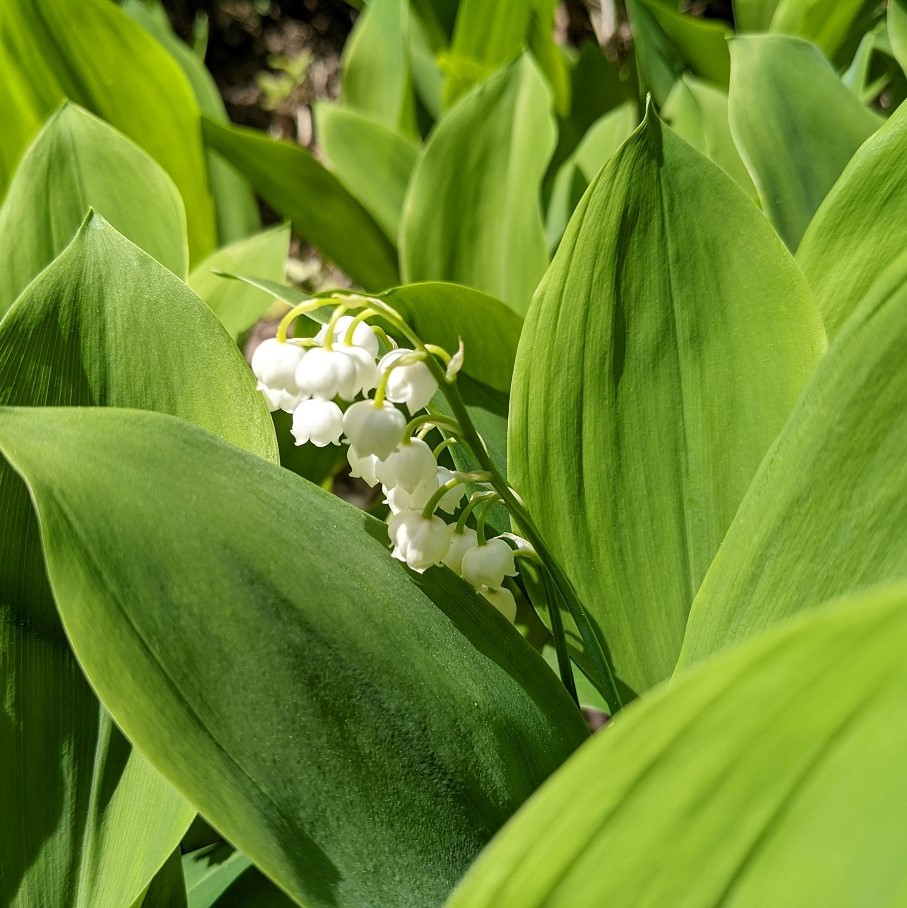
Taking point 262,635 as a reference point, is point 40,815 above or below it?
below

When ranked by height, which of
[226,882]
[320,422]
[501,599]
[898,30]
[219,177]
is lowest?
[226,882]

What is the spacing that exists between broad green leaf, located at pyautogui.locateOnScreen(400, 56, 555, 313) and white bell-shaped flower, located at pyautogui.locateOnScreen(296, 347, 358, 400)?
0.58m

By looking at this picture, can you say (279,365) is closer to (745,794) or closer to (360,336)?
(360,336)

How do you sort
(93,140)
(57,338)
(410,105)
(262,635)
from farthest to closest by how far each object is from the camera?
(410,105) < (93,140) < (57,338) < (262,635)

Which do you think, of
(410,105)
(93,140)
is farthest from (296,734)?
(410,105)

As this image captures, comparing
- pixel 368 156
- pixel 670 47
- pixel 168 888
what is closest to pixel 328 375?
pixel 168 888

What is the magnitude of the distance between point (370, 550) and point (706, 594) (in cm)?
18

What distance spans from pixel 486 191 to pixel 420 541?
0.71m

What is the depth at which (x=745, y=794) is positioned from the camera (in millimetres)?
283

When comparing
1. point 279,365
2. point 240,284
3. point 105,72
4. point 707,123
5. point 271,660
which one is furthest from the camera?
point 105,72

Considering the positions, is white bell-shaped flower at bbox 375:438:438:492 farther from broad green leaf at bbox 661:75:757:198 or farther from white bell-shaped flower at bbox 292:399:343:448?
broad green leaf at bbox 661:75:757:198

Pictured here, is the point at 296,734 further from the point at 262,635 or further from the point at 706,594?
the point at 706,594

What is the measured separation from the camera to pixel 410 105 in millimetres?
1462

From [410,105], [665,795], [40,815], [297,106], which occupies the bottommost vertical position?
[297,106]
